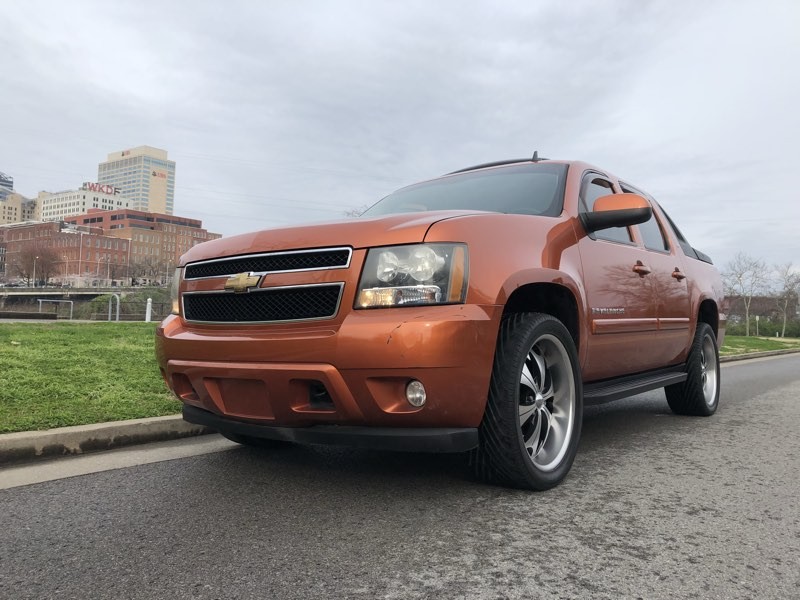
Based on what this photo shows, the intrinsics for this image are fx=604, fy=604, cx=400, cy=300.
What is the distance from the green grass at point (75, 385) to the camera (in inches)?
158

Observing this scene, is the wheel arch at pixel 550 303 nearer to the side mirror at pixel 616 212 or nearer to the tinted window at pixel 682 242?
the side mirror at pixel 616 212

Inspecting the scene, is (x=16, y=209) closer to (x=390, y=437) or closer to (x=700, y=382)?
(x=700, y=382)

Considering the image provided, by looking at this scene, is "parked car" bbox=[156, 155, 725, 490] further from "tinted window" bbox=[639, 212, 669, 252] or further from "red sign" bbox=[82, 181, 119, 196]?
"red sign" bbox=[82, 181, 119, 196]

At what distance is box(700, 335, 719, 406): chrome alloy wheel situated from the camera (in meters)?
5.47

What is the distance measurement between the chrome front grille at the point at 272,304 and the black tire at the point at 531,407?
81cm

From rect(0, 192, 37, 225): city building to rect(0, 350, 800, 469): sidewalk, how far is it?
647 feet

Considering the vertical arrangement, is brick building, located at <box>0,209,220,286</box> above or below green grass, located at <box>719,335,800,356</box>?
above

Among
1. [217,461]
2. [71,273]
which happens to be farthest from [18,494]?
[71,273]

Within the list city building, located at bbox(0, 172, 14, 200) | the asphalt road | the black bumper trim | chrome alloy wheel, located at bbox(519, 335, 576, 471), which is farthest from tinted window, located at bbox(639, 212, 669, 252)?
city building, located at bbox(0, 172, 14, 200)

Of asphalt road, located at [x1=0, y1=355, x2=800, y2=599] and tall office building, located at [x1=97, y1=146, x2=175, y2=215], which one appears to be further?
tall office building, located at [x1=97, y1=146, x2=175, y2=215]

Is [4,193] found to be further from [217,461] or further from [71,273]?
[217,461]

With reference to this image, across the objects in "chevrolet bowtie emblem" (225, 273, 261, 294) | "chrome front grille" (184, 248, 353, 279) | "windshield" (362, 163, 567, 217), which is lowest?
"chevrolet bowtie emblem" (225, 273, 261, 294)

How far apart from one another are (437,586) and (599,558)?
65 cm

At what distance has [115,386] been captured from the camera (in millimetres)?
5070
